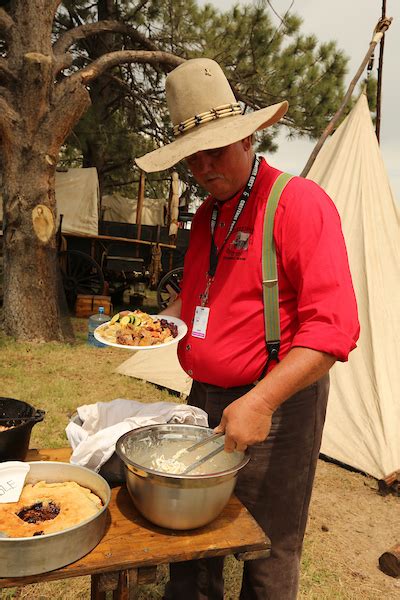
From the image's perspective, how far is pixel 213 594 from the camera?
7.36 feet

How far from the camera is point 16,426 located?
165cm

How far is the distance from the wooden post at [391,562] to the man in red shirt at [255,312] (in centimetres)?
134

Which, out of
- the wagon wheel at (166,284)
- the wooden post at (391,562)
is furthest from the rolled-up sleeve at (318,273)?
the wagon wheel at (166,284)

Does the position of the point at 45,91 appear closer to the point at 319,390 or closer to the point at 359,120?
the point at 359,120

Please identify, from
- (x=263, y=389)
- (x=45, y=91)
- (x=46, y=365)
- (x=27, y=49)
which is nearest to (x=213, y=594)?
(x=263, y=389)

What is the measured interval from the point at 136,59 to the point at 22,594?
7.66m

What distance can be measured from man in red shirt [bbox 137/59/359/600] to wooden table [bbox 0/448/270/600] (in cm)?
26

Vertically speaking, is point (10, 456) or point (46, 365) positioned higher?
point (10, 456)

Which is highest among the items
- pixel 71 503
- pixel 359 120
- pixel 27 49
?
pixel 27 49

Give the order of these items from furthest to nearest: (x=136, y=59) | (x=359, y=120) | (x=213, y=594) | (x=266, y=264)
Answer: (x=136, y=59) → (x=359, y=120) → (x=213, y=594) → (x=266, y=264)

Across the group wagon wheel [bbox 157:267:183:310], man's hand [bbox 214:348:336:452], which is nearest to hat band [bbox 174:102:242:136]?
man's hand [bbox 214:348:336:452]

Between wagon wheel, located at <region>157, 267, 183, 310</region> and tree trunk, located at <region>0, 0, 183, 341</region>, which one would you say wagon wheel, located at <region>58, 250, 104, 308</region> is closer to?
wagon wheel, located at <region>157, 267, 183, 310</region>

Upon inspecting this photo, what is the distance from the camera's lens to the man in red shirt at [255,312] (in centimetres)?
155

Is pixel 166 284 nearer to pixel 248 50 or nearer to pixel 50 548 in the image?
pixel 248 50
